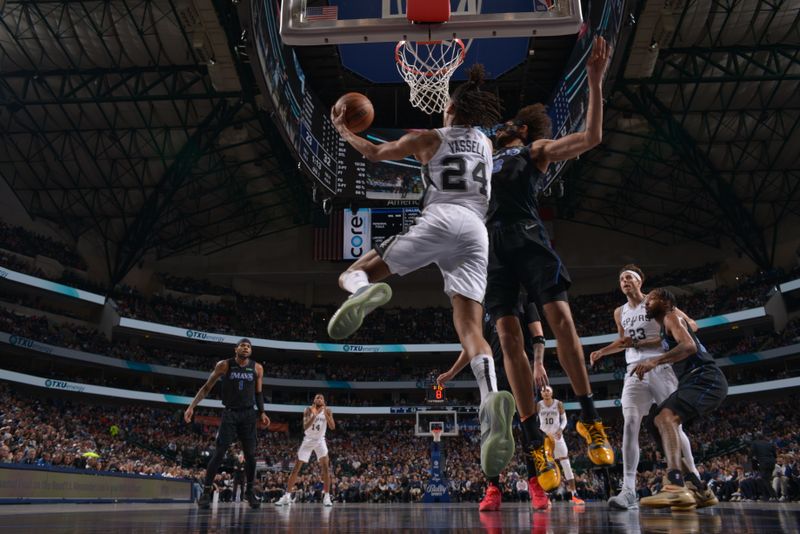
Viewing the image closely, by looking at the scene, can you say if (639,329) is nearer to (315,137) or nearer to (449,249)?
(449,249)

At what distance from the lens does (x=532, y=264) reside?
4.17m

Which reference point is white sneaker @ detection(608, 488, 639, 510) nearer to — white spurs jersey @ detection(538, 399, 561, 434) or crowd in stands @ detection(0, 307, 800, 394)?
white spurs jersey @ detection(538, 399, 561, 434)

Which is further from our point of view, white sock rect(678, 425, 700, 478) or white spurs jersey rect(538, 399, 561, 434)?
white spurs jersey rect(538, 399, 561, 434)

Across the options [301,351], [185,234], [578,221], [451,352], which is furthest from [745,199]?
[185,234]

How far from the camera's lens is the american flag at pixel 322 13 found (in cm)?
584

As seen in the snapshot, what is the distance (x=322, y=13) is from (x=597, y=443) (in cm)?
437

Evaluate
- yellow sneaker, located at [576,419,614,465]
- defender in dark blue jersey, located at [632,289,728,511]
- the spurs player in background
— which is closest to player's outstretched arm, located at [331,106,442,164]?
the spurs player in background

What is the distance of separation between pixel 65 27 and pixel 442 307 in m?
24.5

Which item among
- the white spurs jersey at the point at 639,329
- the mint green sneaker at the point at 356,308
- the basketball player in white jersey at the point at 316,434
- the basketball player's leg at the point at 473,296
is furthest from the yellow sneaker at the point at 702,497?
the basketball player in white jersey at the point at 316,434

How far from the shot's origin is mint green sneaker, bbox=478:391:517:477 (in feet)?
10.3

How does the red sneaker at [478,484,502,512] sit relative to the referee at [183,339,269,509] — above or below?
below

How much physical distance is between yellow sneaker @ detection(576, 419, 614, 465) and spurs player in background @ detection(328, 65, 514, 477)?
919mm

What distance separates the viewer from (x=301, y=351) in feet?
117

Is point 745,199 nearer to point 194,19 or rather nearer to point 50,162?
point 194,19
